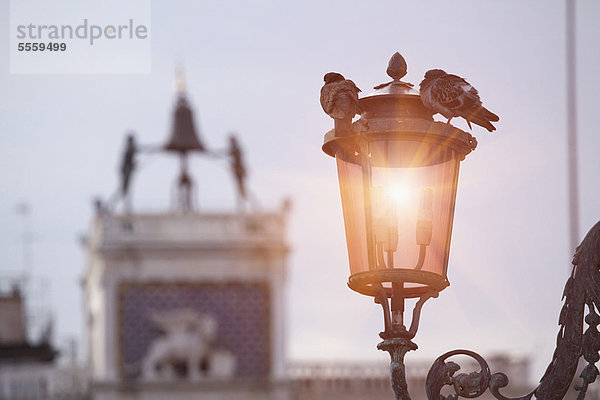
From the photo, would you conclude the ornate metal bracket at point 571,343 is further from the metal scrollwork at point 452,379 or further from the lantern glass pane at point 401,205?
the lantern glass pane at point 401,205

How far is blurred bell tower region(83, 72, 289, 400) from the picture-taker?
66688mm

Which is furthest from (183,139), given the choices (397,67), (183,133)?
(397,67)

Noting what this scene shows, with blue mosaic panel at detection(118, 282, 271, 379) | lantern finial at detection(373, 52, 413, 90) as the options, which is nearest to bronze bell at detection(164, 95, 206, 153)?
blue mosaic panel at detection(118, 282, 271, 379)

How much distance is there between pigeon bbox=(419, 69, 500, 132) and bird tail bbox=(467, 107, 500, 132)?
0.11ft

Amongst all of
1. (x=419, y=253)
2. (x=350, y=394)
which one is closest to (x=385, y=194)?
(x=419, y=253)

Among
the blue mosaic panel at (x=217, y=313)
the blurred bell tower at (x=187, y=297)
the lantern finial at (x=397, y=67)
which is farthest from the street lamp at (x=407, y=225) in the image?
the blue mosaic panel at (x=217, y=313)

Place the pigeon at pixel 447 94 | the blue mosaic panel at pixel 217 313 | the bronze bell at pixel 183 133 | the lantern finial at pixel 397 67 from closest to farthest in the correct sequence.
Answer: the pigeon at pixel 447 94 < the lantern finial at pixel 397 67 < the bronze bell at pixel 183 133 < the blue mosaic panel at pixel 217 313

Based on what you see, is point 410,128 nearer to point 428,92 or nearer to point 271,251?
point 428,92

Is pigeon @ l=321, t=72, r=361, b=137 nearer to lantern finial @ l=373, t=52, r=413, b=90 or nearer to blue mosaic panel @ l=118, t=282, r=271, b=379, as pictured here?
lantern finial @ l=373, t=52, r=413, b=90

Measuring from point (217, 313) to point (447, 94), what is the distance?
55.8 meters

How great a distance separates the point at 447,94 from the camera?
1302 cm

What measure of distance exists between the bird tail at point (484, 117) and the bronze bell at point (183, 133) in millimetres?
51405

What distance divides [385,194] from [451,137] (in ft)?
1.53

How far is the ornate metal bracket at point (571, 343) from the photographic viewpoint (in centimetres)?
1263
